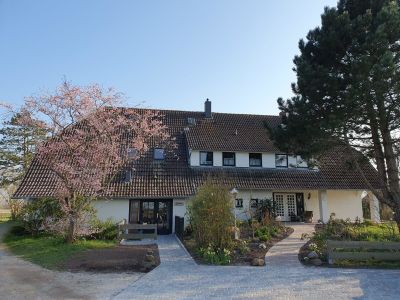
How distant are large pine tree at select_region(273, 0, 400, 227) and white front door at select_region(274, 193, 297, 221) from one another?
9925 millimetres

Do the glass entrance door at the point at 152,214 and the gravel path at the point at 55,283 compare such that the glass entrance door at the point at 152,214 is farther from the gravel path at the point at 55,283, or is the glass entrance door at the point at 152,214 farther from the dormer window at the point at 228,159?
the gravel path at the point at 55,283

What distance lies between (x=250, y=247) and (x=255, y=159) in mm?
12235

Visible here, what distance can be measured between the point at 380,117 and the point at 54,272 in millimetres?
13845

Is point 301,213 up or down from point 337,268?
up

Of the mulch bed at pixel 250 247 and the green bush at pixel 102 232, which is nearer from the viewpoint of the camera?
the mulch bed at pixel 250 247

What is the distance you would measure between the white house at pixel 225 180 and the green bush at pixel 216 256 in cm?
927

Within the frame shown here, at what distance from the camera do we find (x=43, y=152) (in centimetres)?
1762

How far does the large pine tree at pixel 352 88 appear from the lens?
13.7m

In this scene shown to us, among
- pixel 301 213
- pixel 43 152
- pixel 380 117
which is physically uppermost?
pixel 380 117

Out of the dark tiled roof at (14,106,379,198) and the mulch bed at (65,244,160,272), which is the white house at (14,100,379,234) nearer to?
the dark tiled roof at (14,106,379,198)

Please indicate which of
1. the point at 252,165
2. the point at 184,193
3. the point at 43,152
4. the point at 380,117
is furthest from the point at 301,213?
the point at 43,152

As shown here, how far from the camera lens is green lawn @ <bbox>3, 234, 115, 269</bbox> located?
536 inches

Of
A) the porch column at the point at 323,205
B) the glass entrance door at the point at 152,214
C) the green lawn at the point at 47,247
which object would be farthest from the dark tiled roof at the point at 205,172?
the green lawn at the point at 47,247

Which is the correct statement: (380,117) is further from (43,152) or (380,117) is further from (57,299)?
(43,152)
